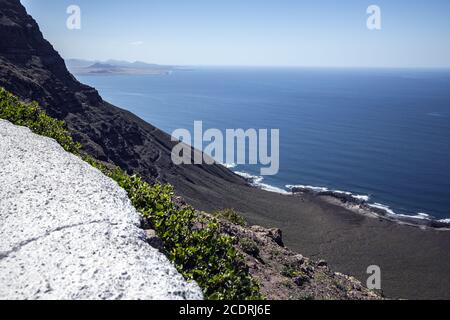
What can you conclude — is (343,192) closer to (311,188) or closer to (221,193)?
(311,188)

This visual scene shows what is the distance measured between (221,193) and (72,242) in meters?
59.5

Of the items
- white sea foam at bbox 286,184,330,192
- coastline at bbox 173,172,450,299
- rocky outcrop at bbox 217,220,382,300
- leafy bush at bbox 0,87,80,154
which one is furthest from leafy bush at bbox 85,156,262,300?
white sea foam at bbox 286,184,330,192

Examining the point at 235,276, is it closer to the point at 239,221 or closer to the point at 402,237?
the point at 239,221

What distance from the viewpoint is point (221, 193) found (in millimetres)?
68250

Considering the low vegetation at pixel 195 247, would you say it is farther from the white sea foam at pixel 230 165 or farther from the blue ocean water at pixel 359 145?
the white sea foam at pixel 230 165

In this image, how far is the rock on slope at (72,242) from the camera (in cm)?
757

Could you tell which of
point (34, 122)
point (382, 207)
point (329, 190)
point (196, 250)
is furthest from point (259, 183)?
point (196, 250)

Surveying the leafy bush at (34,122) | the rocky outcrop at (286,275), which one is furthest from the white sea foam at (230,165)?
the leafy bush at (34,122)

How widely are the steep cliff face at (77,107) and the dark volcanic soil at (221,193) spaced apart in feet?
0.58

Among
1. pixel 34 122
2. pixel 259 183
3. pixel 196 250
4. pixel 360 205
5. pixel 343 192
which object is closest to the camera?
pixel 196 250

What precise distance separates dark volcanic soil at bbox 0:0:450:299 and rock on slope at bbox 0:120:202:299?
3760 centimetres

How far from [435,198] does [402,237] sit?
75.6 ft

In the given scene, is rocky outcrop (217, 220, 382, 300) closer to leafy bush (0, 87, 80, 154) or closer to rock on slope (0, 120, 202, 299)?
rock on slope (0, 120, 202, 299)
